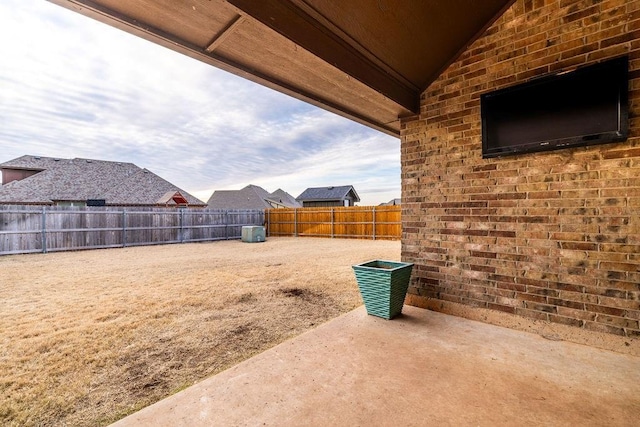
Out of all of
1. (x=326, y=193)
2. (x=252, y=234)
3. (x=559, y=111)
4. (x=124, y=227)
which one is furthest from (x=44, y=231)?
(x=326, y=193)

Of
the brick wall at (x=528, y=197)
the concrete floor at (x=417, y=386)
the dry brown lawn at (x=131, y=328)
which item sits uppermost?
the brick wall at (x=528, y=197)

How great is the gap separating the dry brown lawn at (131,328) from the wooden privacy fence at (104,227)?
4566 mm

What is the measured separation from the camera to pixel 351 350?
2057mm

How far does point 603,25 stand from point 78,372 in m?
4.69

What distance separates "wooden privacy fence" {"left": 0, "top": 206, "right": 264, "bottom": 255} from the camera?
8508 mm

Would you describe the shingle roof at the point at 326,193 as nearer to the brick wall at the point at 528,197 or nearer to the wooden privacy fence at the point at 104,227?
the wooden privacy fence at the point at 104,227

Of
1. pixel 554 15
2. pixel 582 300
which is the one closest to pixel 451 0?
pixel 554 15

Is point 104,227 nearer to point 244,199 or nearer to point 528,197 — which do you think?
point 528,197

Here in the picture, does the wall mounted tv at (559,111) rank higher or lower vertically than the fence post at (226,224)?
higher

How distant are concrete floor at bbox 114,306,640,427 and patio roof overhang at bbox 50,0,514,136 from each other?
7.03 feet

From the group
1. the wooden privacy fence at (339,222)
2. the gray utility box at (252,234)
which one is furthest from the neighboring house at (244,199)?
the gray utility box at (252,234)

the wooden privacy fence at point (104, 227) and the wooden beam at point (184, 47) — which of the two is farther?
the wooden privacy fence at point (104, 227)

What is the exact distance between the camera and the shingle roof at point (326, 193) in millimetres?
23812

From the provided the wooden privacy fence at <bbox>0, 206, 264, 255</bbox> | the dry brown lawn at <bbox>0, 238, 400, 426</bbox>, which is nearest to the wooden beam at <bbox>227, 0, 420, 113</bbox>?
the dry brown lawn at <bbox>0, 238, 400, 426</bbox>
